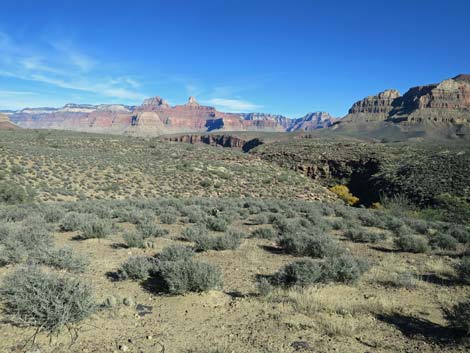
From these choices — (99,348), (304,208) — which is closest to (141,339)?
(99,348)

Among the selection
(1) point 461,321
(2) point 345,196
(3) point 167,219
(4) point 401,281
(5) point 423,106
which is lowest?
(2) point 345,196

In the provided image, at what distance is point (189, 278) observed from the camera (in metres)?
5.36

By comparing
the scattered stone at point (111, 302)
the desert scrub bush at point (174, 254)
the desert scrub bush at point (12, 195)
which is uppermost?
the desert scrub bush at point (174, 254)

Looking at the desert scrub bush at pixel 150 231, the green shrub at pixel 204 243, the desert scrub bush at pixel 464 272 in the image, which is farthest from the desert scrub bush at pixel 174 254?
the desert scrub bush at pixel 464 272

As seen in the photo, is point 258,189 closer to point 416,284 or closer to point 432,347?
point 416,284

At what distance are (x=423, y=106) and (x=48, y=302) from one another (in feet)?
602

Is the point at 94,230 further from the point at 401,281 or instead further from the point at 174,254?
the point at 401,281

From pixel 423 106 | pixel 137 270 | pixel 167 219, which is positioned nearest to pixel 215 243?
pixel 137 270

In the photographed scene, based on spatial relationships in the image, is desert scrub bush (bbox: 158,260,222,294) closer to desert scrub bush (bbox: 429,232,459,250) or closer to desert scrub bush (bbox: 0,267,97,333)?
desert scrub bush (bbox: 0,267,97,333)

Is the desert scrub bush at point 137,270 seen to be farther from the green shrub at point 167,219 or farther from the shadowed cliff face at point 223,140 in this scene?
the shadowed cliff face at point 223,140

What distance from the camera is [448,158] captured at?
117 ft

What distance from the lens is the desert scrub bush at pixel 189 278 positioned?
522cm

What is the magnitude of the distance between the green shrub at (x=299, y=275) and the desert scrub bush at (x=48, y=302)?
332cm

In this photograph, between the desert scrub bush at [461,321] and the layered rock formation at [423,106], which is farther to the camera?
the layered rock formation at [423,106]
